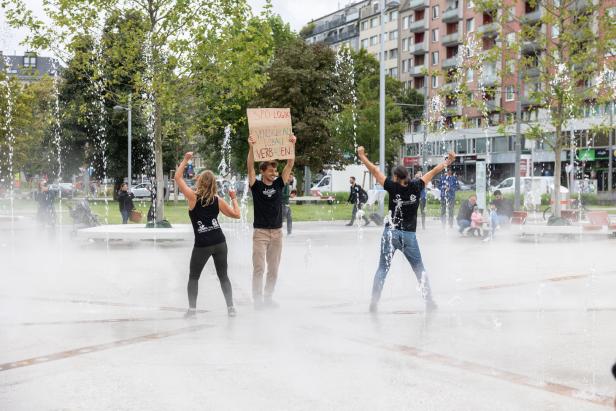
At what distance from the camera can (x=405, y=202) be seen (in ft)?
31.1

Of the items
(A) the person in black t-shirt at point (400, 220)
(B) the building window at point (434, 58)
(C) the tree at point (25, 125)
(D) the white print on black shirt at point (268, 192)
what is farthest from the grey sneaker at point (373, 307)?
(B) the building window at point (434, 58)

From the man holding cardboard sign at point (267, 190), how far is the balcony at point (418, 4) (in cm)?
8173

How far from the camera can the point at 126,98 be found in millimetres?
23422

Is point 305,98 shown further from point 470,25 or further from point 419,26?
point 419,26

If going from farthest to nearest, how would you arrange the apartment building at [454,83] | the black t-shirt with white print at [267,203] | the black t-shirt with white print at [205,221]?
the apartment building at [454,83] → the black t-shirt with white print at [267,203] → the black t-shirt with white print at [205,221]

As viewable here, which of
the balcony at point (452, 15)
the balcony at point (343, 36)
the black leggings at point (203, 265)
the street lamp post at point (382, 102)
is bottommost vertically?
the black leggings at point (203, 265)

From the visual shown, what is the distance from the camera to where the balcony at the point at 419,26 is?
88750 mm

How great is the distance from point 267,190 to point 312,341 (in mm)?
2565

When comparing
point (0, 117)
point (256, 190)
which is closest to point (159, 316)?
point (256, 190)

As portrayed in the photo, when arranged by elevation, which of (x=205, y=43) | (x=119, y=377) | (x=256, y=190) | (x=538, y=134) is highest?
(x=205, y=43)

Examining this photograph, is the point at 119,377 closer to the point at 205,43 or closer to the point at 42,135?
the point at 205,43

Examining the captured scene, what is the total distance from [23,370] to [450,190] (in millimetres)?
22090

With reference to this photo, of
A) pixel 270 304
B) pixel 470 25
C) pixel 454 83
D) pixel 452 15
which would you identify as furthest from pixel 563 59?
pixel 452 15

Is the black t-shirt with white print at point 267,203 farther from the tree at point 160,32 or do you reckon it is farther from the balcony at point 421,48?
the balcony at point 421,48
